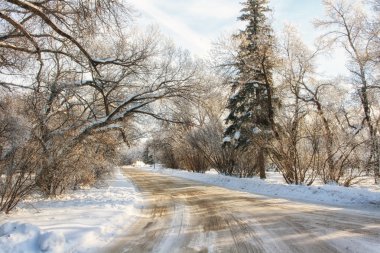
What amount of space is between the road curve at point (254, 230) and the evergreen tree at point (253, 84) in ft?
36.9

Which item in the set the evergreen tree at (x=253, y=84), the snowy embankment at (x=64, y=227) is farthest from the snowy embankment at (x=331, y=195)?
the snowy embankment at (x=64, y=227)

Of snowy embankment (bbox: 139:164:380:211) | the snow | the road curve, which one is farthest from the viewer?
snowy embankment (bbox: 139:164:380:211)

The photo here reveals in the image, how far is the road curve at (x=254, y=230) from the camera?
6.60 metres

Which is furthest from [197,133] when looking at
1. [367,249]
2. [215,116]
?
[367,249]

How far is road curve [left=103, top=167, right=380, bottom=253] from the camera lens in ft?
21.7

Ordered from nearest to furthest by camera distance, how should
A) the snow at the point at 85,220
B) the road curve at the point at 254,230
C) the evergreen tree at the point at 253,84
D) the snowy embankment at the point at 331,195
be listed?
the road curve at the point at 254,230
the snow at the point at 85,220
the snowy embankment at the point at 331,195
the evergreen tree at the point at 253,84

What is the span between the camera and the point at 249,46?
26.9m

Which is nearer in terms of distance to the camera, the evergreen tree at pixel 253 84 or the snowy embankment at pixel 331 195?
the snowy embankment at pixel 331 195

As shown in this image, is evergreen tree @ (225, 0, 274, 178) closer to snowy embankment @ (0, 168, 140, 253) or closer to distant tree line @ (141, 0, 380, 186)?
distant tree line @ (141, 0, 380, 186)

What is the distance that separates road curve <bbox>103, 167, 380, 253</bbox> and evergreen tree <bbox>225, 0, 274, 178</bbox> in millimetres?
11256

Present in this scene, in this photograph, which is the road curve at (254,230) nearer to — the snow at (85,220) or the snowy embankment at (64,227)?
the snow at (85,220)

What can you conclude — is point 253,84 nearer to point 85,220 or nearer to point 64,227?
point 85,220

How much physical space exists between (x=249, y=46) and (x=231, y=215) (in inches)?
737

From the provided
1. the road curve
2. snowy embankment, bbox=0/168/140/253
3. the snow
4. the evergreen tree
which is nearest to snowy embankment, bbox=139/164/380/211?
the snow
